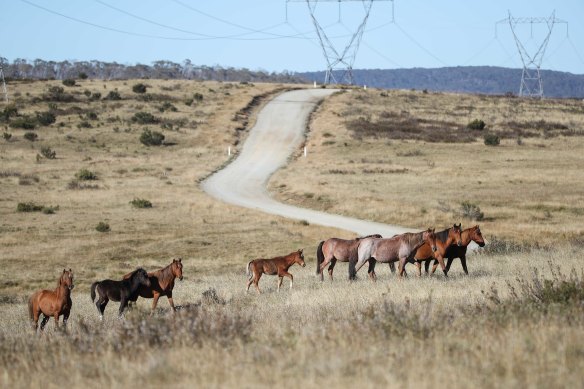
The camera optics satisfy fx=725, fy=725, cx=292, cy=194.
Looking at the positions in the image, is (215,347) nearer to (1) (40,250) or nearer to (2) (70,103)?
(1) (40,250)

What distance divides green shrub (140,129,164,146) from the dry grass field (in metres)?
0.93

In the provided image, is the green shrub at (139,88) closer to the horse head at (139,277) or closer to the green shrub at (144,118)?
the green shrub at (144,118)

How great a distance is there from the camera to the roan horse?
18.0 m

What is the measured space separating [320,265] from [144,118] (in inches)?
2573

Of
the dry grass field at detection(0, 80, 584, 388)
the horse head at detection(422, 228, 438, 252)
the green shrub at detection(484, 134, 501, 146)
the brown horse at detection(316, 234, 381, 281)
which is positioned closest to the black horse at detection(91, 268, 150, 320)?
the dry grass field at detection(0, 80, 584, 388)

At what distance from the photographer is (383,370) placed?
23.8 feet

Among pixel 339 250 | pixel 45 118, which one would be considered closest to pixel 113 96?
pixel 45 118

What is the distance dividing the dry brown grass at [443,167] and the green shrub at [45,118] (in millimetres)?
27890

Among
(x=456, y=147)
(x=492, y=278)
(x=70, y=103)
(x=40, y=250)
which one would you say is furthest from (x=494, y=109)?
(x=492, y=278)

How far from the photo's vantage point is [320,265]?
20406 millimetres

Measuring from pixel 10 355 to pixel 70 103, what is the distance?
85.3m

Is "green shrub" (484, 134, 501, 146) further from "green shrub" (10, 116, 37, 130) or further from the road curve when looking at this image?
"green shrub" (10, 116, 37, 130)

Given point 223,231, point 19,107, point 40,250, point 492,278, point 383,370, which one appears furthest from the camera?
point 19,107

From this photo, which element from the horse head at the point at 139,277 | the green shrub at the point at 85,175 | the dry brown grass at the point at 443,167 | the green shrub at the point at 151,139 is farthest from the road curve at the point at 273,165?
the horse head at the point at 139,277
